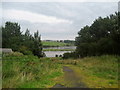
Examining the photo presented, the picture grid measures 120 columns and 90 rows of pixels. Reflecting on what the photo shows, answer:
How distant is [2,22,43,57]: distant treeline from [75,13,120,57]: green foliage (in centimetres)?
1598

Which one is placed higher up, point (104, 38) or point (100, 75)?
point (104, 38)

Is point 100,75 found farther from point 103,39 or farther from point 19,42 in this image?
point 19,42

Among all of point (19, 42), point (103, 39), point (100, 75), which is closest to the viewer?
point (100, 75)

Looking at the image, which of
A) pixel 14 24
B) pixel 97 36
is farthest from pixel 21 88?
pixel 14 24

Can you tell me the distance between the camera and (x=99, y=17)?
43.2 meters

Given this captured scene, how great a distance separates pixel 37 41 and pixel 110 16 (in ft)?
100

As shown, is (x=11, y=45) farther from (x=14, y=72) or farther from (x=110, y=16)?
(x=14, y=72)

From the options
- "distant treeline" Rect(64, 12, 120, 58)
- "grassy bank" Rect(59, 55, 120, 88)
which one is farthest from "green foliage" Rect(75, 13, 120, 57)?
"grassy bank" Rect(59, 55, 120, 88)

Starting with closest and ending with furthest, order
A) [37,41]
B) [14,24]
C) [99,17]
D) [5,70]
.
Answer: [5,70] → [99,17] → [37,41] → [14,24]

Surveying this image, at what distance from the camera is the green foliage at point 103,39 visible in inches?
899

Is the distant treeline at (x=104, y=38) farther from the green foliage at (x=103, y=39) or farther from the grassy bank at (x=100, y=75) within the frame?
the grassy bank at (x=100, y=75)

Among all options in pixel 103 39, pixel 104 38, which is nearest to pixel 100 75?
pixel 103 39

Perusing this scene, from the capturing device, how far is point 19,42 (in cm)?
5403

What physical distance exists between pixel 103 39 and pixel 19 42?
3440cm
